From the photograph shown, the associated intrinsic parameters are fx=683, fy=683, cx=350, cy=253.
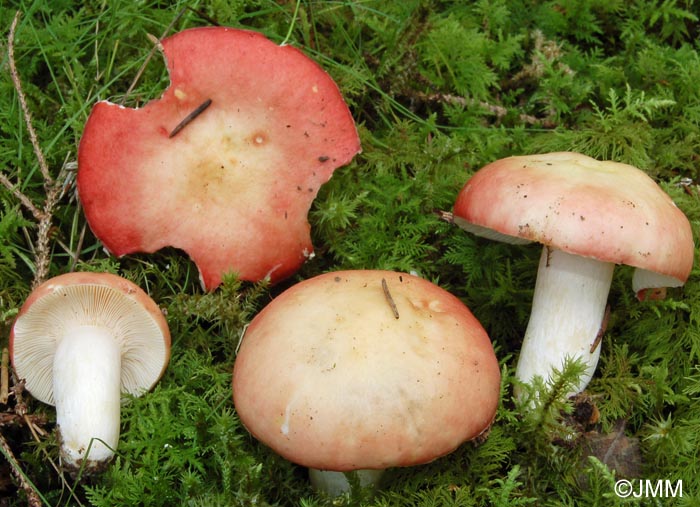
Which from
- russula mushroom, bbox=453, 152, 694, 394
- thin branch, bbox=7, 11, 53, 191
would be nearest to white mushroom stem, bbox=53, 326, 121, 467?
thin branch, bbox=7, 11, 53, 191


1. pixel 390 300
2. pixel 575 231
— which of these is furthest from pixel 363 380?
pixel 575 231

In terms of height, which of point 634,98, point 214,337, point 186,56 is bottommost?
point 214,337

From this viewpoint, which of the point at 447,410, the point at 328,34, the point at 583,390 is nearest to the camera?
the point at 447,410

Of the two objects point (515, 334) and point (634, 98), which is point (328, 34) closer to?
point (634, 98)

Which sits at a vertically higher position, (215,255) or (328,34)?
(328,34)

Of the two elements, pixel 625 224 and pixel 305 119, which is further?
pixel 305 119

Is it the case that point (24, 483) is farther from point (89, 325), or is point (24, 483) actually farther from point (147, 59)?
point (147, 59)

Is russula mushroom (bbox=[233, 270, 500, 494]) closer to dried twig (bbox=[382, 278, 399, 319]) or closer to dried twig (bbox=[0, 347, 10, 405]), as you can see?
dried twig (bbox=[382, 278, 399, 319])

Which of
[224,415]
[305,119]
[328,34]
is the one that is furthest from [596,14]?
[224,415]
